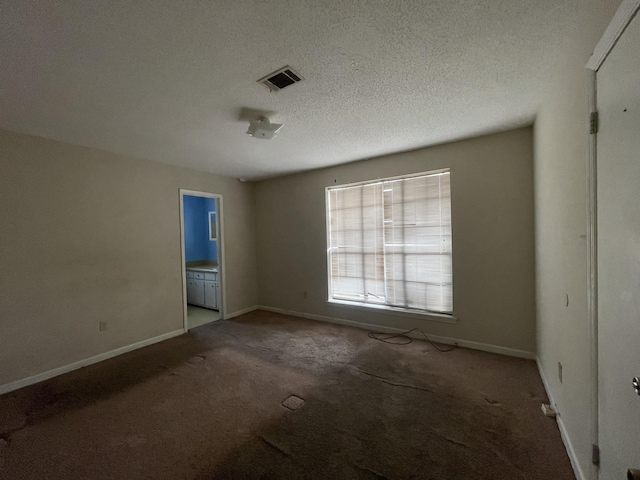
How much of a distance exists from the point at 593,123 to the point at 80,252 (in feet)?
14.5

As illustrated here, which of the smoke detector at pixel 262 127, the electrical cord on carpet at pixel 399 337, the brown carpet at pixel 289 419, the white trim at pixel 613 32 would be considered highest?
the smoke detector at pixel 262 127

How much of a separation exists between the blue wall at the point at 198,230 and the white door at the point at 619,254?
5.89 meters

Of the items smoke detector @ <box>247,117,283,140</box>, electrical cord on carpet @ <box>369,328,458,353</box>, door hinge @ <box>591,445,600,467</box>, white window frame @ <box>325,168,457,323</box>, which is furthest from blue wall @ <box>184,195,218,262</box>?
door hinge @ <box>591,445,600,467</box>

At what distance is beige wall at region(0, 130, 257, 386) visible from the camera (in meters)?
2.53

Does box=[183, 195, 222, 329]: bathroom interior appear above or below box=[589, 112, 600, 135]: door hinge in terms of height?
below

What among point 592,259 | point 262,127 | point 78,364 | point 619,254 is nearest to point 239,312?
point 78,364

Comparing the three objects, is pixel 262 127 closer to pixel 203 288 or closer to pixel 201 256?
pixel 203 288

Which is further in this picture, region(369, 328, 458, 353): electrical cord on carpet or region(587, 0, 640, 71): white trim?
region(369, 328, 458, 353): electrical cord on carpet

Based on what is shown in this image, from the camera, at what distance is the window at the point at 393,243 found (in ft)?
11.1

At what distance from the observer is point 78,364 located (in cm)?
289

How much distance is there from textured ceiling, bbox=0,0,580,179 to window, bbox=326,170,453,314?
965mm

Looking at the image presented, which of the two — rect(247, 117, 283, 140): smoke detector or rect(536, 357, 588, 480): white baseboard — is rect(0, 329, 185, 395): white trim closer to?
rect(247, 117, 283, 140): smoke detector

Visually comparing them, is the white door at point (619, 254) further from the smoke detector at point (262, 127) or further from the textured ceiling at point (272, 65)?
the smoke detector at point (262, 127)

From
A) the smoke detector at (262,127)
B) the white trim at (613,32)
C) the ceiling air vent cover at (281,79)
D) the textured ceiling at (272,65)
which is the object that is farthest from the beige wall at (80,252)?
the white trim at (613,32)
